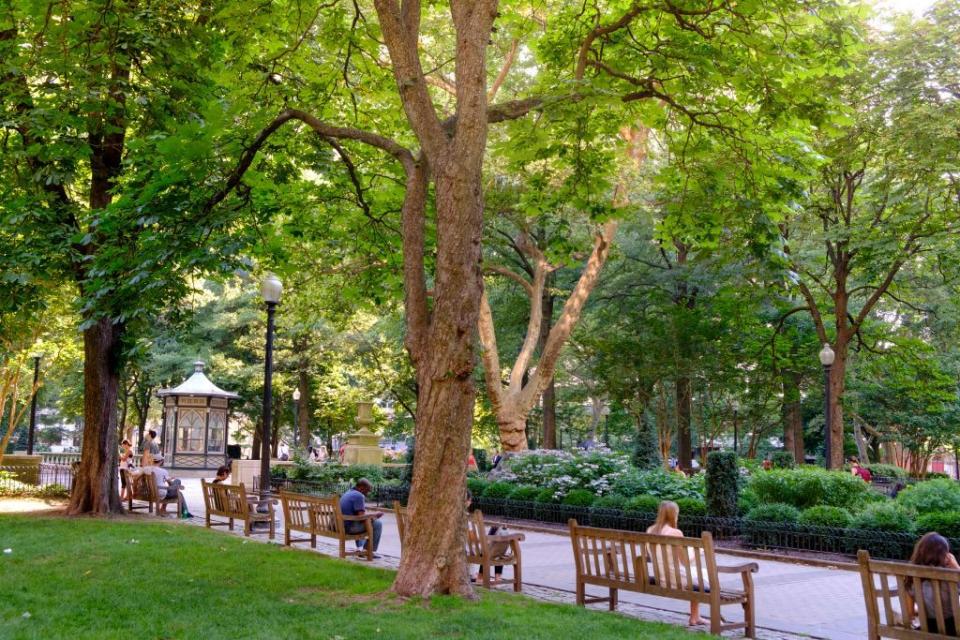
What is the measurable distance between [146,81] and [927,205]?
15.6 m

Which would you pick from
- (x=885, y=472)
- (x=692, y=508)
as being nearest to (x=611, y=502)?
(x=692, y=508)

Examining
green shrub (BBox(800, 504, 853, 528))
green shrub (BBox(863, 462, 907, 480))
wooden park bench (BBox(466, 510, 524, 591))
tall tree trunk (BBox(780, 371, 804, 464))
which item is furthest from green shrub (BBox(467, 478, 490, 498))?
green shrub (BBox(863, 462, 907, 480))

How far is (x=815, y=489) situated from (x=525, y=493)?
6140 mm

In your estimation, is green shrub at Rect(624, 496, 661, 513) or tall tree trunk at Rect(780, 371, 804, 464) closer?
green shrub at Rect(624, 496, 661, 513)

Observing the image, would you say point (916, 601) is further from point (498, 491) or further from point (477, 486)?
point (477, 486)

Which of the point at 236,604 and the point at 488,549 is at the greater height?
the point at 488,549

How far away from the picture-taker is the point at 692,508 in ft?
50.3

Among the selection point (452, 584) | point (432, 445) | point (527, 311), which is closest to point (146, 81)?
point (432, 445)

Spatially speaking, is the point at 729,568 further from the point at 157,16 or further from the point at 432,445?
the point at 157,16

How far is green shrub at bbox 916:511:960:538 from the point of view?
39.5ft

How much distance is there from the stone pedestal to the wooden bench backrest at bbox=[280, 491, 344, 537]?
17564mm

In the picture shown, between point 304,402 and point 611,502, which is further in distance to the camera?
point 304,402

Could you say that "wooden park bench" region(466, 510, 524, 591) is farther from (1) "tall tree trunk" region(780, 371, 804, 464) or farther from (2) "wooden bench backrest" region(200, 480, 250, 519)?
(1) "tall tree trunk" region(780, 371, 804, 464)

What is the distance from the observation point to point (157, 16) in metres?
11.7
